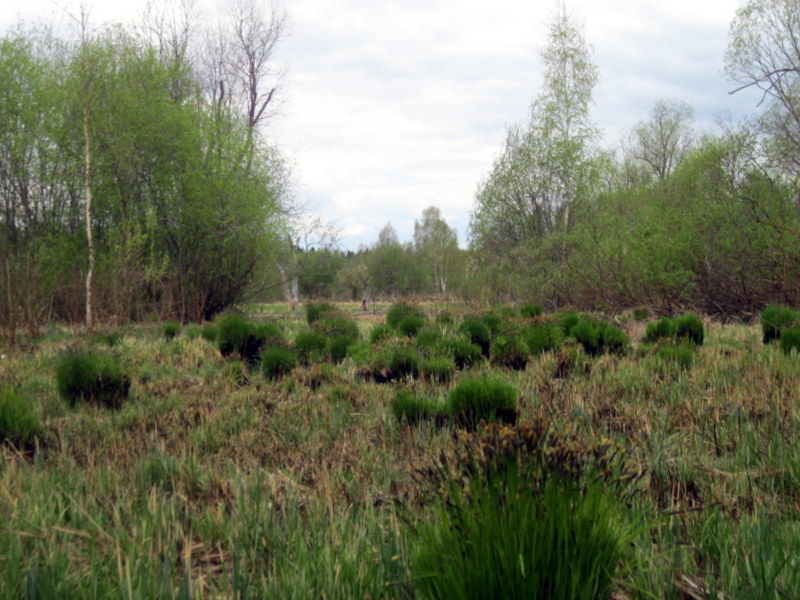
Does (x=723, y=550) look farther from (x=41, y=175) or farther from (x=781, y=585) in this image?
(x=41, y=175)

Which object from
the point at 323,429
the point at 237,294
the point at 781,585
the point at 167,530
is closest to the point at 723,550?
the point at 781,585

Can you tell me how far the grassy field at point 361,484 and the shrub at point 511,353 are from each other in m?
0.73

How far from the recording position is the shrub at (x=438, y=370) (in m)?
5.83

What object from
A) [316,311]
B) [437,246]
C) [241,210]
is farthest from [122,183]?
[437,246]

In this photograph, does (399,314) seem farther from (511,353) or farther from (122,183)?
(122,183)

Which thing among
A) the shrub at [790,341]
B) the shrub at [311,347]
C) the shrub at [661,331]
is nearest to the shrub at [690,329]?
the shrub at [661,331]

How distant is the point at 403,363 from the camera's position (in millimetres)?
6227

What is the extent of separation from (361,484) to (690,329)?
6.16 metres

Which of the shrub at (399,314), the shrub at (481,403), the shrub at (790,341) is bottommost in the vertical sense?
the shrub at (481,403)

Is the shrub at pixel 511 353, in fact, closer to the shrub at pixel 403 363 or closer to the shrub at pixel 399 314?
the shrub at pixel 403 363

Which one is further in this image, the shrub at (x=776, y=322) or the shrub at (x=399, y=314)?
the shrub at (x=399, y=314)

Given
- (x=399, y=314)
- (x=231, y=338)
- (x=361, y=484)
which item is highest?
(x=399, y=314)

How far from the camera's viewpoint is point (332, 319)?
31.6 feet

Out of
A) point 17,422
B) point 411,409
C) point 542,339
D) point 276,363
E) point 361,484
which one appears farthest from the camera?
point 542,339
